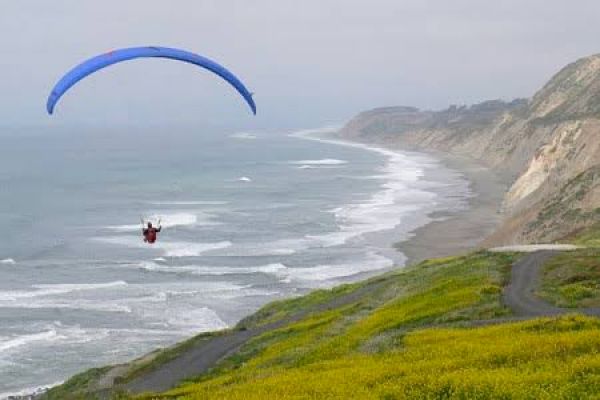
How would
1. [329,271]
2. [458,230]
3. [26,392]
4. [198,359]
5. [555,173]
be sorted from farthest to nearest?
[555,173] < [458,230] < [329,271] < [26,392] < [198,359]

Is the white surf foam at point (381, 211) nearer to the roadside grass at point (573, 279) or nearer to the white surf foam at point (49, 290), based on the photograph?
the white surf foam at point (49, 290)

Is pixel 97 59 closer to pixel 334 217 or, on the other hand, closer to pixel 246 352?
pixel 246 352

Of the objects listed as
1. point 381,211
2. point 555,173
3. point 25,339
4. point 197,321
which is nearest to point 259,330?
point 197,321

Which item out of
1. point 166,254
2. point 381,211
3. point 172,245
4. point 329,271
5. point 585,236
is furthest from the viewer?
point 381,211

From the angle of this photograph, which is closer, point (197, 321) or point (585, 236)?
point (197, 321)

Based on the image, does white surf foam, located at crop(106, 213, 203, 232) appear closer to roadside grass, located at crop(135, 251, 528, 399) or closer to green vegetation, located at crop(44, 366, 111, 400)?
roadside grass, located at crop(135, 251, 528, 399)

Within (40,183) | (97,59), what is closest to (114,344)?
(97,59)

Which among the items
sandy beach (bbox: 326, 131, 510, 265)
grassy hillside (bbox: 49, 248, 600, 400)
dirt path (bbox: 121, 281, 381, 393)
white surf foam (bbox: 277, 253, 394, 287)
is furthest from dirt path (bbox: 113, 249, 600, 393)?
sandy beach (bbox: 326, 131, 510, 265)

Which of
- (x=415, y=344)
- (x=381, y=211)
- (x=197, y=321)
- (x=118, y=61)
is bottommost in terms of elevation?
(x=197, y=321)

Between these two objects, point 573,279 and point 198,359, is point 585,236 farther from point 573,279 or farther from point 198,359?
point 198,359
